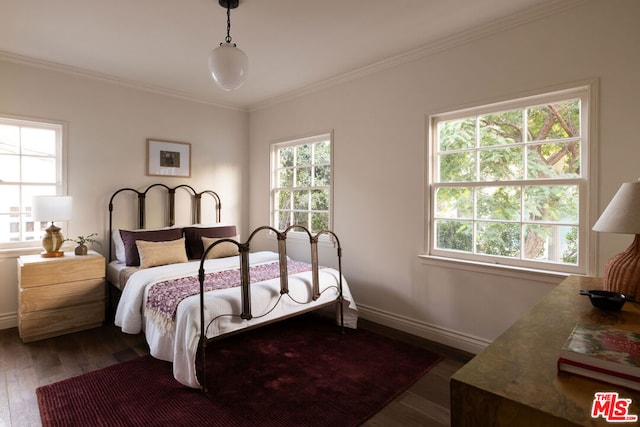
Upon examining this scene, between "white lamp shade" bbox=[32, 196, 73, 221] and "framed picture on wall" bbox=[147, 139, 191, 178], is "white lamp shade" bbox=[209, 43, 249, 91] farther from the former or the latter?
"framed picture on wall" bbox=[147, 139, 191, 178]

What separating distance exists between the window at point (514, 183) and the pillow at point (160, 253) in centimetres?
256

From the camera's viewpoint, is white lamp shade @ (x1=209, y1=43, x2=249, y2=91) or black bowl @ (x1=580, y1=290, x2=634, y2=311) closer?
black bowl @ (x1=580, y1=290, x2=634, y2=311)

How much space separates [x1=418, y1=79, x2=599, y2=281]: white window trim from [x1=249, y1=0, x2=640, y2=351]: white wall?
32 mm

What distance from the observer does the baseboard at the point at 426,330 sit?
2.93m

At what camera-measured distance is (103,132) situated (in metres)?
3.92

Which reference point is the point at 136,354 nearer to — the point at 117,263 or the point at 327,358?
the point at 117,263

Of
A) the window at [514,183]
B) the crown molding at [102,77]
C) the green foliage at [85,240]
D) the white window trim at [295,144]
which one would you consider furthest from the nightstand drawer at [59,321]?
the window at [514,183]

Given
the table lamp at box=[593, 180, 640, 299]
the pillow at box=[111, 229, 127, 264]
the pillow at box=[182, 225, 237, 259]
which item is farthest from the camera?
the pillow at box=[182, 225, 237, 259]

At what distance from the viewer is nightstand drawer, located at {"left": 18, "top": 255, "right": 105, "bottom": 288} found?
122 inches

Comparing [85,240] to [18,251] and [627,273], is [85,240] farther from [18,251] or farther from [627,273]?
[627,273]

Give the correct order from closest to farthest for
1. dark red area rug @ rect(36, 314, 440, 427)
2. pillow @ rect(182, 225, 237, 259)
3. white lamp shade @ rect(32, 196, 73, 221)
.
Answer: dark red area rug @ rect(36, 314, 440, 427)
white lamp shade @ rect(32, 196, 73, 221)
pillow @ rect(182, 225, 237, 259)

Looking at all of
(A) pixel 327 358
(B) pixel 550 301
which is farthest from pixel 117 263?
(B) pixel 550 301

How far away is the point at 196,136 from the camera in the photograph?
15.3 feet

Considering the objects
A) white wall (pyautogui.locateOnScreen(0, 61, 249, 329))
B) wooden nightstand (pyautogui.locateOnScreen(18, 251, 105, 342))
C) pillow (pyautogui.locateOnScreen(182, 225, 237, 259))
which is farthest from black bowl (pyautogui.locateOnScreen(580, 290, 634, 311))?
white wall (pyautogui.locateOnScreen(0, 61, 249, 329))
